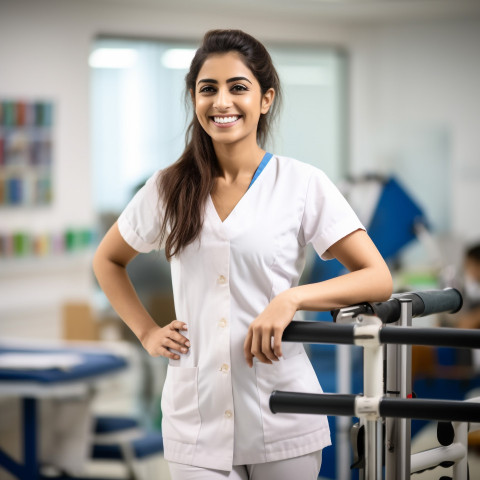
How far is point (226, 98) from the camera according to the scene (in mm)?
1212

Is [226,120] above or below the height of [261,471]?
above

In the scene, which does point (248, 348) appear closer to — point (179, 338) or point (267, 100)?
point (179, 338)

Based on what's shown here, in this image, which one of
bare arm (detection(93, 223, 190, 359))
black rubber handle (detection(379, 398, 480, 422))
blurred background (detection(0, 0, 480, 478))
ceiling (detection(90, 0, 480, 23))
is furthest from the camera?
ceiling (detection(90, 0, 480, 23))

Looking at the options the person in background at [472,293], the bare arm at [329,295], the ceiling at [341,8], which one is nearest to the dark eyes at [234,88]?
the bare arm at [329,295]

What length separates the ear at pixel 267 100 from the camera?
1.29 metres

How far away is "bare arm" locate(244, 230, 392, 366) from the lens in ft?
3.63

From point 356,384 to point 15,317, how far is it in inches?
110

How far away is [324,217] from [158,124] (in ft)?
15.5

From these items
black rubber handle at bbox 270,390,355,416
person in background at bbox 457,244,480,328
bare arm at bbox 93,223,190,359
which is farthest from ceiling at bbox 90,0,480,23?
black rubber handle at bbox 270,390,355,416

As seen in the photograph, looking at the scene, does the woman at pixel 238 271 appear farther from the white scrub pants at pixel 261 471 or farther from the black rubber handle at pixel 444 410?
the black rubber handle at pixel 444 410

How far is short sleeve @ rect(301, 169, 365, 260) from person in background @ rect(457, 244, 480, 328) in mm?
2574

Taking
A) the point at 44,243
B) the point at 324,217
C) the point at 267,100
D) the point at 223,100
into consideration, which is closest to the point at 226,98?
the point at 223,100

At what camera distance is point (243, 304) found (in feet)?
4.00

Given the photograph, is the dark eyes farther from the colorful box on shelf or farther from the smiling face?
the colorful box on shelf
